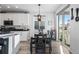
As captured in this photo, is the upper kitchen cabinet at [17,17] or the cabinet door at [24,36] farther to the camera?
the upper kitchen cabinet at [17,17]

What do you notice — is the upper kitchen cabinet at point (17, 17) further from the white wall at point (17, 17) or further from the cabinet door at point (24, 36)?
the cabinet door at point (24, 36)

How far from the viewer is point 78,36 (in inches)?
193

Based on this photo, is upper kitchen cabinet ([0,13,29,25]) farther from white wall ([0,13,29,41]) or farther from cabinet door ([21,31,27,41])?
cabinet door ([21,31,27,41])

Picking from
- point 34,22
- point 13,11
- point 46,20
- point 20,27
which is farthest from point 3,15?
point 46,20

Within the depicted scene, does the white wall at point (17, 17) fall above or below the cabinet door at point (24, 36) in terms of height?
above

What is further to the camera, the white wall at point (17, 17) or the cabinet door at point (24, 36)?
the white wall at point (17, 17)

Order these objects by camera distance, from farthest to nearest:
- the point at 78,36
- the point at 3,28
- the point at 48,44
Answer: the point at 3,28 < the point at 48,44 < the point at 78,36

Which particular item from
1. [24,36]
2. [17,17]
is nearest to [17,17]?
[17,17]

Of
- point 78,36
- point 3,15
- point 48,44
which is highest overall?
point 3,15

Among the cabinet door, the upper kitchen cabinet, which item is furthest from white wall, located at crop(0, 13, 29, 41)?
the cabinet door

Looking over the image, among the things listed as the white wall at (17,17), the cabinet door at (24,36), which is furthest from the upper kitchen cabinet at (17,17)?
the cabinet door at (24,36)

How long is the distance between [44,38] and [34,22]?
7.22 m

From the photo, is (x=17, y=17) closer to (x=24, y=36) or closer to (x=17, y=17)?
(x=17, y=17)
